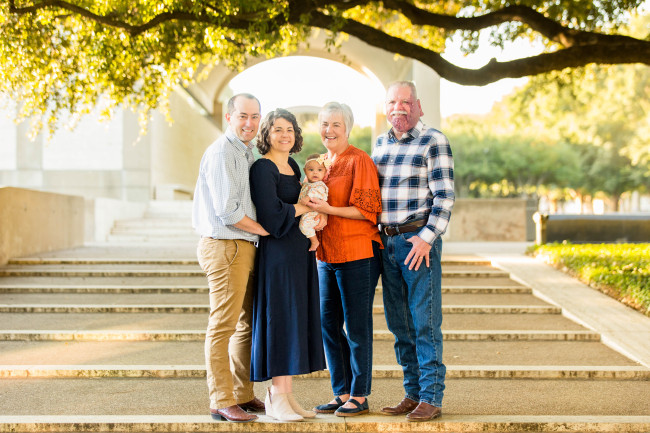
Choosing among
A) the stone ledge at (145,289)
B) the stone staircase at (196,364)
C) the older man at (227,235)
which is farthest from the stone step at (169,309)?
the older man at (227,235)

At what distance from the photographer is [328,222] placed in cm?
415

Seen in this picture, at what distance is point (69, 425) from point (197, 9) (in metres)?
5.46

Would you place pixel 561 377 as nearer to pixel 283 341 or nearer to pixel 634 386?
pixel 634 386

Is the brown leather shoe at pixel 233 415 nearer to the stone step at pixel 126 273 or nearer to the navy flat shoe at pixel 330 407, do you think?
the navy flat shoe at pixel 330 407

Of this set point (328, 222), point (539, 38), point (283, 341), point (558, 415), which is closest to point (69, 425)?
point (283, 341)

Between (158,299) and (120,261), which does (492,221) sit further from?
(158,299)

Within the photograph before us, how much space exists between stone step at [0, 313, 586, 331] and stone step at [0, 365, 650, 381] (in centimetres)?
145

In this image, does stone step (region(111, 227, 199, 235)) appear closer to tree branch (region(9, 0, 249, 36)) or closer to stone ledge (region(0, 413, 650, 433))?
tree branch (region(9, 0, 249, 36))

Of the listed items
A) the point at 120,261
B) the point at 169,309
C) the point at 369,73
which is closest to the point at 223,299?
the point at 169,309

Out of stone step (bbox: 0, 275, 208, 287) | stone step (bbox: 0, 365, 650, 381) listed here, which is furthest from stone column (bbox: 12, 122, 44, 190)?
stone step (bbox: 0, 365, 650, 381)

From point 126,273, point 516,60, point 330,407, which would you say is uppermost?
point 516,60

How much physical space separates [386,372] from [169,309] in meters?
3.17

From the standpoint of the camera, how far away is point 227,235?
401 centimetres

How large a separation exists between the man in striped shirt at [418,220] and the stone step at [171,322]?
2984mm
